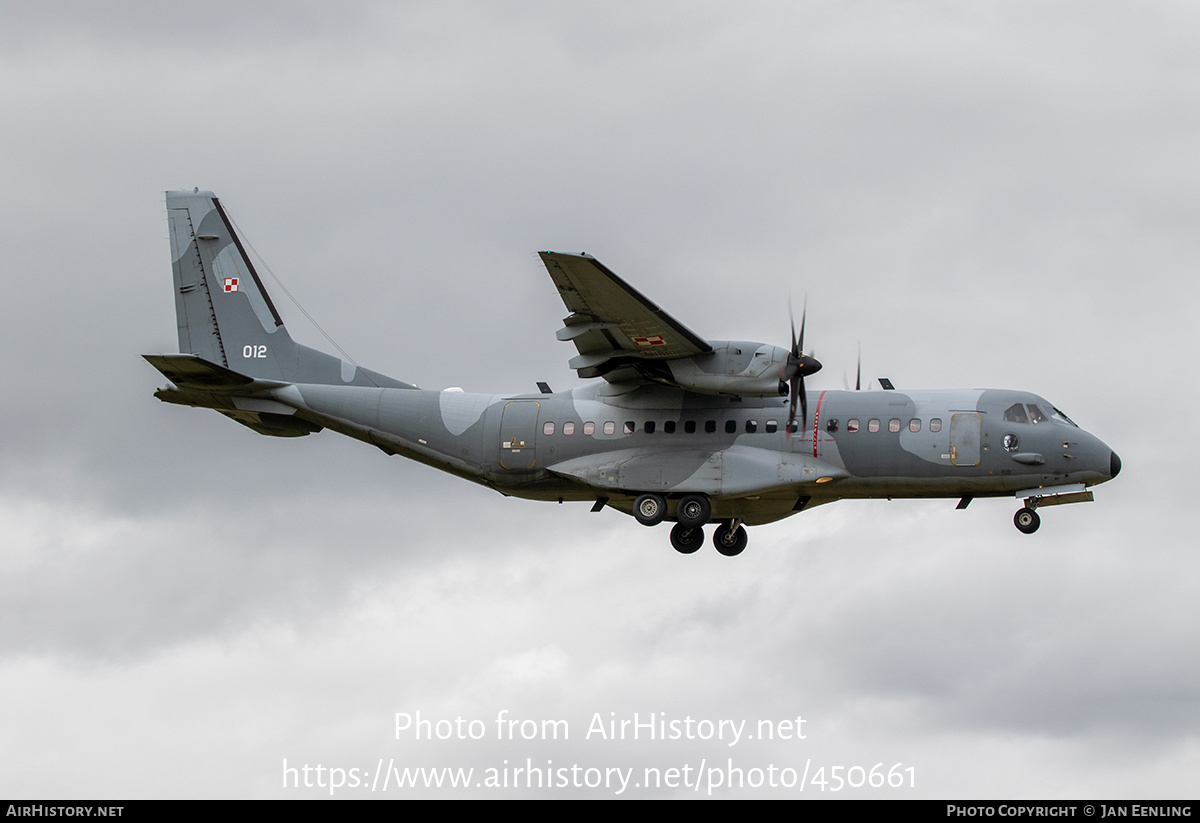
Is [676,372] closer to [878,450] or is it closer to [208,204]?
[878,450]

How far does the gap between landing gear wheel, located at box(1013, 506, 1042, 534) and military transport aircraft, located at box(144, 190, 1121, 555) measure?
0.04 m

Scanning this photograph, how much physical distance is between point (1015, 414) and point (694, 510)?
692cm

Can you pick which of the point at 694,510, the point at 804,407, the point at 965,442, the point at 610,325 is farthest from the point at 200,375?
the point at 965,442

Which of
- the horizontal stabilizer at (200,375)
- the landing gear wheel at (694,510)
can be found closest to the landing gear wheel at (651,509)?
the landing gear wheel at (694,510)

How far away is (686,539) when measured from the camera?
31469 millimetres

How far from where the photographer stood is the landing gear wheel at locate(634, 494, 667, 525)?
97.4 ft

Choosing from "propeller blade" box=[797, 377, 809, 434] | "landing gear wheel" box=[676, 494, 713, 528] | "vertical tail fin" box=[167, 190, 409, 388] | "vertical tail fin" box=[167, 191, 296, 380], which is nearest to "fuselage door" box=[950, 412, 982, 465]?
"propeller blade" box=[797, 377, 809, 434]

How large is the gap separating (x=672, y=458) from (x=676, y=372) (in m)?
2.17

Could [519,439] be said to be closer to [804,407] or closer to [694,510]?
[694,510]

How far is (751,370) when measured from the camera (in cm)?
2800

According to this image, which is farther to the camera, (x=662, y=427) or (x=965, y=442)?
(x=662, y=427)

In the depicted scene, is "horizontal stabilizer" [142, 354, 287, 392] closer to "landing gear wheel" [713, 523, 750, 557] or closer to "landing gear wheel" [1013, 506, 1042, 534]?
"landing gear wheel" [713, 523, 750, 557]

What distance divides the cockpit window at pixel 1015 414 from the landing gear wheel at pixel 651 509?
7331 millimetres

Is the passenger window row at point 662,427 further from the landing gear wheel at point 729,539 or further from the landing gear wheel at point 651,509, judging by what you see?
the landing gear wheel at point 729,539
